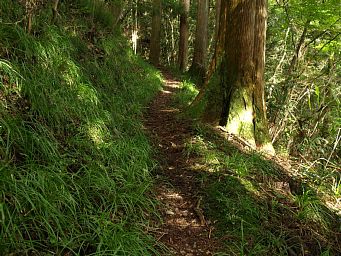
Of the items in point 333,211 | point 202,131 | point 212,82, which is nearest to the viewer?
point 333,211

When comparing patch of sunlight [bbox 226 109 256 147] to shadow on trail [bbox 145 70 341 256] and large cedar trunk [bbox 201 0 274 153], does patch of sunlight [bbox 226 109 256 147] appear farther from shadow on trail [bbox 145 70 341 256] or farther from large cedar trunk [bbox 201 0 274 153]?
shadow on trail [bbox 145 70 341 256]

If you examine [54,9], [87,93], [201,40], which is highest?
[201,40]

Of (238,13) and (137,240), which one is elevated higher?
(238,13)

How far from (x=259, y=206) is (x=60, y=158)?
2032mm

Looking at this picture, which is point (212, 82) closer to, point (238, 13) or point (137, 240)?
point (238, 13)

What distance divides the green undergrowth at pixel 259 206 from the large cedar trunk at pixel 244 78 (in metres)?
0.68

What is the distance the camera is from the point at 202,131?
16.8 ft

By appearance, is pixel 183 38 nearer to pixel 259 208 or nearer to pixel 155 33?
pixel 155 33

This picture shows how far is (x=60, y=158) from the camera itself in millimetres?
2924

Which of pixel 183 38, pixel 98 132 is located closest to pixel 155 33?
pixel 183 38

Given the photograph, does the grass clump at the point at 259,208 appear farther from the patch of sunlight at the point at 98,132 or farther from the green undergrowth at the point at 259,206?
the patch of sunlight at the point at 98,132

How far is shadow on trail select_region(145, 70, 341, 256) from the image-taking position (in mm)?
2920

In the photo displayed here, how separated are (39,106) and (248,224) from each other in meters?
2.30

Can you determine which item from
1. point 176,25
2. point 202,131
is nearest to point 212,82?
point 202,131
